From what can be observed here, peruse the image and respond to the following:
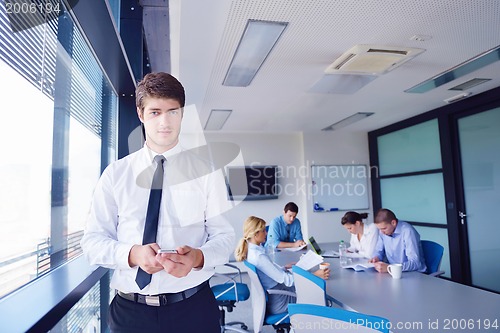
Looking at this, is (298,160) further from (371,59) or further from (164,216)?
(164,216)

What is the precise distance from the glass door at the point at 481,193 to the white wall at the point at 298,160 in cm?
232

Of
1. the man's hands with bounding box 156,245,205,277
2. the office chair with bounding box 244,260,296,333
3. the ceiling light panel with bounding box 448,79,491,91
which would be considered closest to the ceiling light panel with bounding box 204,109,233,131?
the office chair with bounding box 244,260,296,333

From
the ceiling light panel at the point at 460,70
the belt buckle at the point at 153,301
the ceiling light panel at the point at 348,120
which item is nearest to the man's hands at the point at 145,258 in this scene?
the belt buckle at the point at 153,301

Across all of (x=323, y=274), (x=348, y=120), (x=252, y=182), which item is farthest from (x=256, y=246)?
(x=348, y=120)

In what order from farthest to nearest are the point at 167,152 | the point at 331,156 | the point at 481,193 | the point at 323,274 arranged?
the point at 331,156 → the point at 481,193 → the point at 323,274 → the point at 167,152

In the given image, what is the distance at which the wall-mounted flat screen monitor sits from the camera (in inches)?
266

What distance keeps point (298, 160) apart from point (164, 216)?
20.2 feet

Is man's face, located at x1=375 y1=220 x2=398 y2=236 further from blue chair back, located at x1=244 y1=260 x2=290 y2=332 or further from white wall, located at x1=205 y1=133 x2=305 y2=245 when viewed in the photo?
white wall, located at x1=205 y1=133 x2=305 y2=245

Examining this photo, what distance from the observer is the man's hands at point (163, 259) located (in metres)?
1.06

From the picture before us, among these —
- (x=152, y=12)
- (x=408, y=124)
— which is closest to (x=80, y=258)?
(x=152, y=12)

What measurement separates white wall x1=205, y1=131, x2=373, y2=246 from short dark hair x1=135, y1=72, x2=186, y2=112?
18.7ft

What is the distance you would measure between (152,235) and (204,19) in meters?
1.94

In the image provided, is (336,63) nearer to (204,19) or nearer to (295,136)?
(204,19)

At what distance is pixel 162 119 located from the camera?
1.27 meters
